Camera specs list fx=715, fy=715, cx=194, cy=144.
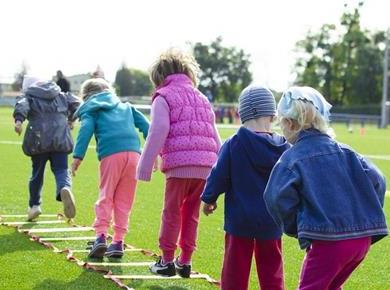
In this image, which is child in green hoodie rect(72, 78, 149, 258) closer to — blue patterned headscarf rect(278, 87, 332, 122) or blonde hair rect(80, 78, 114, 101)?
blonde hair rect(80, 78, 114, 101)

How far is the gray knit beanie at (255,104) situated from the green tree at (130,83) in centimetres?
10548

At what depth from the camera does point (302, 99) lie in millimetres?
3812

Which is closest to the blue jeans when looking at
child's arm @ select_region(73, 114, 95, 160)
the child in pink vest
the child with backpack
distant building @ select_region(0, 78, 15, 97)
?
the child with backpack

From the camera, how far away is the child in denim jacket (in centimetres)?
362

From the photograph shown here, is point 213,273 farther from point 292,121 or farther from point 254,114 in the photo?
point 292,121

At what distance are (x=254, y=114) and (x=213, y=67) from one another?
334 ft

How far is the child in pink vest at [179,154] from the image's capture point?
5.74m

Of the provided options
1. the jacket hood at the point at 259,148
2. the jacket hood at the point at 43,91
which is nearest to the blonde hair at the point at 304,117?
the jacket hood at the point at 259,148

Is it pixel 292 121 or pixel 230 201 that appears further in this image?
pixel 230 201

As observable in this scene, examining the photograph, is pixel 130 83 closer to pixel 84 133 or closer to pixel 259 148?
pixel 84 133

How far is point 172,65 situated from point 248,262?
6.50 ft

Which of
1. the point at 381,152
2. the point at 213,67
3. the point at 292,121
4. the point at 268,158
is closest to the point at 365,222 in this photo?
the point at 292,121

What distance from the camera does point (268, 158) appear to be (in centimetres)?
465

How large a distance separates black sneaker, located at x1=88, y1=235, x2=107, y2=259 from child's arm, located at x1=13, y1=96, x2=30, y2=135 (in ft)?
6.90
